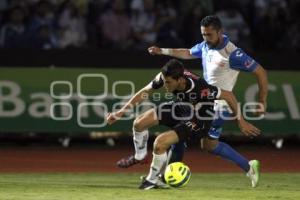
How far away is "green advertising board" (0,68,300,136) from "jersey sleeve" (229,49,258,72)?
5532 mm

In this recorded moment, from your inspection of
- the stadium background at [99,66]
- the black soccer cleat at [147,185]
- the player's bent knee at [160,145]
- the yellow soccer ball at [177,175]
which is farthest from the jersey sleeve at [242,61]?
the stadium background at [99,66]

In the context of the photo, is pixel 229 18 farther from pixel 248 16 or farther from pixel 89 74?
pixel 89 74

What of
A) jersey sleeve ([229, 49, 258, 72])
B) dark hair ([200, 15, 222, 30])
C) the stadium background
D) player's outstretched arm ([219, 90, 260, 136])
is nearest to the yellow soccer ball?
player's outstretched arm ([219, 90, 260, 136])

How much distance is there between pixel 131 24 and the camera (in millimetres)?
17891

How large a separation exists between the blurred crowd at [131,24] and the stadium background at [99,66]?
2 centimetres

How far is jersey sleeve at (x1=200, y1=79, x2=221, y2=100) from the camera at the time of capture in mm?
10438

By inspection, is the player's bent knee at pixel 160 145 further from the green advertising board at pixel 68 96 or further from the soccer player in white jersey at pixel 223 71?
the green advertising board at pixel 68 96

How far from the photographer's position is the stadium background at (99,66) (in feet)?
54.6

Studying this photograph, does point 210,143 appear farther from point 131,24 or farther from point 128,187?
point 131,24

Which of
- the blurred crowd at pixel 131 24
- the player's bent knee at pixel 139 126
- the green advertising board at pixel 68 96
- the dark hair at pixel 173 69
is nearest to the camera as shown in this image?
the dark hair at pixel 173 69

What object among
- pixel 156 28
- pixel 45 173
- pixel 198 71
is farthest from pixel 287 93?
pixel 45 173

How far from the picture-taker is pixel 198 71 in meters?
17.0

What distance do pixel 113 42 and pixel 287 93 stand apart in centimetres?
365

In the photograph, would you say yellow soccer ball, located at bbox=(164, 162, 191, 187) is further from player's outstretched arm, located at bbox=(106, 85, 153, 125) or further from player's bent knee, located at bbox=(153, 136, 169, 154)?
player's outstretched arm, located at bbox=(106, 85, 153, 125)
